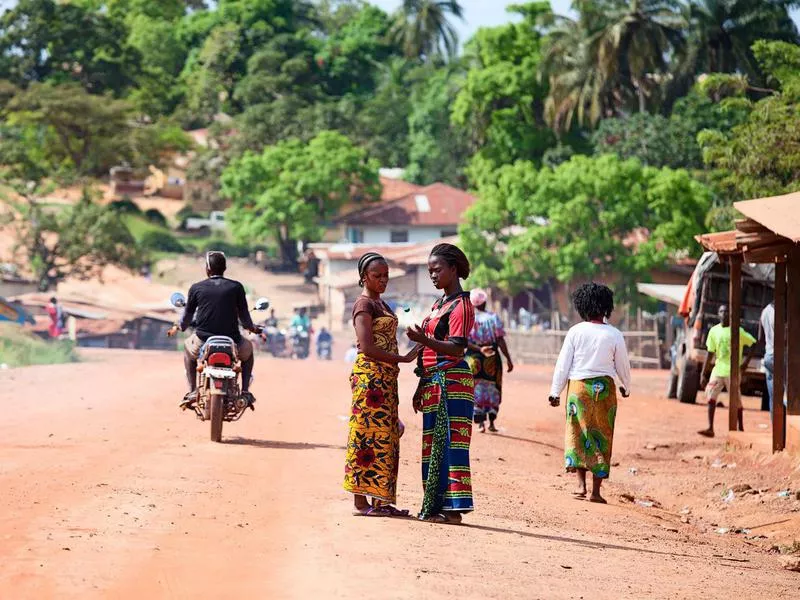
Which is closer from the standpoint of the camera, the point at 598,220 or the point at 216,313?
the point at 216,313

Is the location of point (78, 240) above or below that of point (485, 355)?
above

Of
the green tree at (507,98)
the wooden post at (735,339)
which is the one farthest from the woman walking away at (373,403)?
the green tree at (507,98)

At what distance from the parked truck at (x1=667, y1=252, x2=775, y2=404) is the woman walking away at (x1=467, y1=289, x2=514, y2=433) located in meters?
7.30

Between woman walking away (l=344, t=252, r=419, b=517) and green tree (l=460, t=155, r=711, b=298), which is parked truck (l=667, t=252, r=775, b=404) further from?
green tree (l=460, t=155, r=711, b=298)

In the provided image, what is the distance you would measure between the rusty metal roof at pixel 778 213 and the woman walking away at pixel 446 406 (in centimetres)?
381

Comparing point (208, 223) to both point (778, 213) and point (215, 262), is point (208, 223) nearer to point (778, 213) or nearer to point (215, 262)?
point (215, 262)

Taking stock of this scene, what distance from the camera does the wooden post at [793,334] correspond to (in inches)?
551

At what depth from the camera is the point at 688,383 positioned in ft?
79.5

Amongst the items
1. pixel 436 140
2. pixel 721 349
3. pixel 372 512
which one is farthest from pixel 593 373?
pixel 436 140

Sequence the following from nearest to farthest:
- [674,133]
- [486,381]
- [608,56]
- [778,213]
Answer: [778,213], [486,381], [674,133], [608,56]

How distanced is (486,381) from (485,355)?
1.37 feet

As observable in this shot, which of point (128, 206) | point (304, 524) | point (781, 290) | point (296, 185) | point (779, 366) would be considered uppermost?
point (296, 185)

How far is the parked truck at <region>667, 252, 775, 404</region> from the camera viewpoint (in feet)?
73.8

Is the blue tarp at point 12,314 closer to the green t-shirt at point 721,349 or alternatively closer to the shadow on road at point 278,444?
the green t-shirt at point 721,349
